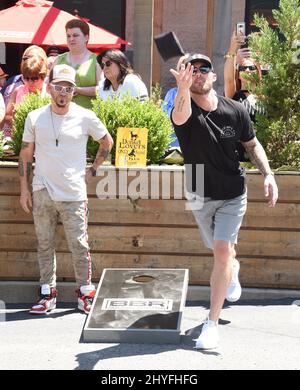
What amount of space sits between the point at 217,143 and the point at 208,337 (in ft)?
4.02

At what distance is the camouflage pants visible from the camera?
6012 millimetres

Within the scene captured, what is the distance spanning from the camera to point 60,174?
19.4 ft

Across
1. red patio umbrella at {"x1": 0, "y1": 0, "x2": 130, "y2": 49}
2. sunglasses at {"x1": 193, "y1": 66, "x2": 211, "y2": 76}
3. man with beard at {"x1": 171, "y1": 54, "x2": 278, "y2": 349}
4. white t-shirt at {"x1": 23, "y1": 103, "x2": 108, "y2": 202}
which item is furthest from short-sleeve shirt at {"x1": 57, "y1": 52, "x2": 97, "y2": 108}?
sunglasses at {"x1": 193, "y1": 66, "x2": 211, "y2": 76}

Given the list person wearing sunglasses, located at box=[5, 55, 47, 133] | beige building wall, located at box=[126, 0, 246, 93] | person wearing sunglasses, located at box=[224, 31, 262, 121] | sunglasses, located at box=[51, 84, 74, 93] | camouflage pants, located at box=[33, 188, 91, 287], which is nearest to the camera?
sunglasses, located at box=[51, 84, 74, 93]

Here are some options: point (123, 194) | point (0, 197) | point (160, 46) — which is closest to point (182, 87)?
point (160, 46)

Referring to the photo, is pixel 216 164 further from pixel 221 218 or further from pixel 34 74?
pixel 34 74

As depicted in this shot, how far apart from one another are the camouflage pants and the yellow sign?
1.70 ft

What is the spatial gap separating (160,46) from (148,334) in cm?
208

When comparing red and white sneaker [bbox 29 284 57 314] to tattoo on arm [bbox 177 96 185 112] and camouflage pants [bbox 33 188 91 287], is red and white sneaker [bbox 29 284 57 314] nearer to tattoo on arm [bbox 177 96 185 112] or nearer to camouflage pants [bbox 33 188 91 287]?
camouflage pants [bbox 33 188 91 287]

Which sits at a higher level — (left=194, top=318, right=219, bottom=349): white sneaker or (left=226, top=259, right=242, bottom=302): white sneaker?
(left=226, top=259, right=242, bottom=302): white sneaker

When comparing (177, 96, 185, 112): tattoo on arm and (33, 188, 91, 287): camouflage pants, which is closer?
(177, 96, 185, 112): tattoo on arm

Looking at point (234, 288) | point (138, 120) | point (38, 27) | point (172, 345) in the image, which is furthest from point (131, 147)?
point (38, 27)

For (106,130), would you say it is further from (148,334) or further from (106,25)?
(106,25)

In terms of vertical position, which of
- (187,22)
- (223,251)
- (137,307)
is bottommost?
(137,307)
